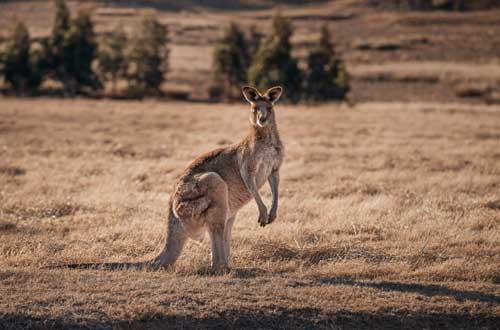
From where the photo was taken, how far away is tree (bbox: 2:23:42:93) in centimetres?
4400

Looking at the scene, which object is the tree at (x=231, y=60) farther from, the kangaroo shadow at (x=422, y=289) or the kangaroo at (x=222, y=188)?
the kangaroo shadow at (x=422, y=289)

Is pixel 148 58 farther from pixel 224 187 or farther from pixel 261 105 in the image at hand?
pixel 224 187

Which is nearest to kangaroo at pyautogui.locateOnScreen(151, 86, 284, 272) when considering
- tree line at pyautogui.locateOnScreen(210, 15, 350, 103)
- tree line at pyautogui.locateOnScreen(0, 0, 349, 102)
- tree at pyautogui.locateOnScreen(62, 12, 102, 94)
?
tree line at pyautogui.locateOnScreen(210, 15, 350, 103)

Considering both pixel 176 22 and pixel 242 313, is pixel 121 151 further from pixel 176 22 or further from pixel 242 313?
pixel 176 22

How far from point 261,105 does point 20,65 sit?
40.1 m

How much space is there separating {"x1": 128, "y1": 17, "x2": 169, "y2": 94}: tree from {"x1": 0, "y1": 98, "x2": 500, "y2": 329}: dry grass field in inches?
983

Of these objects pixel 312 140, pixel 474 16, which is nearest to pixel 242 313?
pixel 312 140

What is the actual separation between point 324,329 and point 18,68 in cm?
4246

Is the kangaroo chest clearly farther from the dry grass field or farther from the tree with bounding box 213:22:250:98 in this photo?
the tree with bounding box 213:22:250:98

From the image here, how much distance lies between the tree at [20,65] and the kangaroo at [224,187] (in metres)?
39.2

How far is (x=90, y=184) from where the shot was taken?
13.9 metres

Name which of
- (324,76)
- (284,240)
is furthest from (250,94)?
(324,76)

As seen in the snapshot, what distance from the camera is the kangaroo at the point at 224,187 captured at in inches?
293

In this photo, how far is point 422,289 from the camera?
693 cm
